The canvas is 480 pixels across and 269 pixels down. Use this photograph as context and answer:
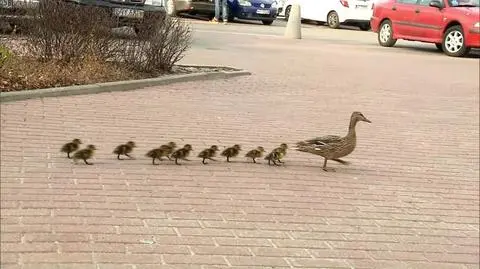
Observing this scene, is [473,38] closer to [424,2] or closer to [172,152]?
[424,2]

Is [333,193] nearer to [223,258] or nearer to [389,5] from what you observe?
[223,258]

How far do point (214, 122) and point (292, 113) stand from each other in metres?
1.69

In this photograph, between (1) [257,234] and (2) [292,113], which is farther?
(2) [292,113]

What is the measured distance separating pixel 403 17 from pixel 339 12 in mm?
9576

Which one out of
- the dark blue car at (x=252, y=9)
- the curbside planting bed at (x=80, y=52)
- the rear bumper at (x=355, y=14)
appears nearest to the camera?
the curbside planting bed at (x=80, y=52)

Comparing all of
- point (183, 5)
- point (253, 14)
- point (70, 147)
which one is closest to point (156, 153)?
point (70, 147)

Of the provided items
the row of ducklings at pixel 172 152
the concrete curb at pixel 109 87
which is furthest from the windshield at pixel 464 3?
the row of ducklings at pixel 172 152

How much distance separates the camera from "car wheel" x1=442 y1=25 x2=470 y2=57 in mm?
21131

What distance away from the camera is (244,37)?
77.3 ft

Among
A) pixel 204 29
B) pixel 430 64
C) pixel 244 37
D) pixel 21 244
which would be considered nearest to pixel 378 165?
pixel 21 244

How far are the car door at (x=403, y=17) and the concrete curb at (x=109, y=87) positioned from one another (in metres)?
9.81

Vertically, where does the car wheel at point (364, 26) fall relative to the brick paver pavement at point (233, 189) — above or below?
below

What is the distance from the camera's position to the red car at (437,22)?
20781mm

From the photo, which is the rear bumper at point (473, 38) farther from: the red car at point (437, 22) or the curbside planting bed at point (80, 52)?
the curbside planting bed at point (80, 52)
